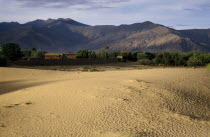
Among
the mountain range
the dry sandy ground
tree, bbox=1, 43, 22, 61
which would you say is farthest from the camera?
the mountain range

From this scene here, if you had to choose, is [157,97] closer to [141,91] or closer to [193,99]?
[141,91]

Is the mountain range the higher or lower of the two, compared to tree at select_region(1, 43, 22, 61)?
higher

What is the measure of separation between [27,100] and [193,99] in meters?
7.49

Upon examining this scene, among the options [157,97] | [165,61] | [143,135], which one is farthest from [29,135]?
[165,61]

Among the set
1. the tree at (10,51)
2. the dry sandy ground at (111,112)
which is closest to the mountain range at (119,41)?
the tree at (10,51)

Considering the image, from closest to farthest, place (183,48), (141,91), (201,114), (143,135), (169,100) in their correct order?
(143,135) < (201,114) < (169,100) < (141,91) < (183,48)

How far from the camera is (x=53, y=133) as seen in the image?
6742 mm

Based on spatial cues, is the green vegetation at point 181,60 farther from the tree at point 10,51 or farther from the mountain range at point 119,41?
the mountain range at point 119,41

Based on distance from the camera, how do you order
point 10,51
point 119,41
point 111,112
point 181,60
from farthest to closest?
point 119,41, point 10,51, point 181,60, point 111,112

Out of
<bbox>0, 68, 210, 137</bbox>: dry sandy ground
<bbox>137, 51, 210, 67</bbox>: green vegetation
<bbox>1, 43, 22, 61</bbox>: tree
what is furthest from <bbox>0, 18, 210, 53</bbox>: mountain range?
<bbox>0, 68, 210, 137</bbox>: dry sandy ground

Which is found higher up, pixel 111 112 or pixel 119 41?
pixel 119 41

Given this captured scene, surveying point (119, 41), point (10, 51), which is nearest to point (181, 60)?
point (10, 51)

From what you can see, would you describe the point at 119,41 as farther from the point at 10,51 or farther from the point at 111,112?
the point at 111,112

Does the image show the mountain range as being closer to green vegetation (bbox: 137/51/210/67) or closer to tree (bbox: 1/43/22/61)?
green vegetation (bbox: 137/51/210/67)
